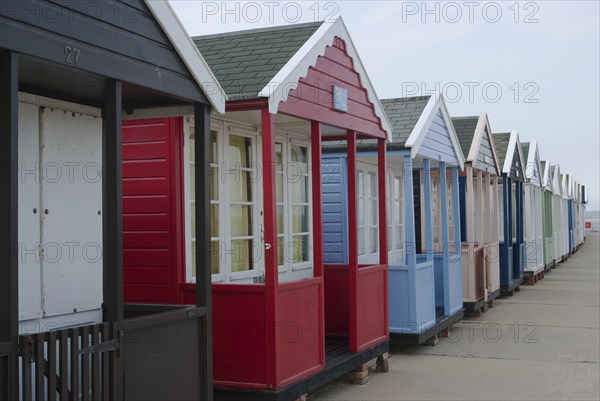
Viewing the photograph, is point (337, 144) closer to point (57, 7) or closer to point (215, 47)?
point (215, 47)

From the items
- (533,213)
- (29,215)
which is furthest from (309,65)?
(533,213)

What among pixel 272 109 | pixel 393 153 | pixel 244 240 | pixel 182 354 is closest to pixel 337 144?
pixel 393 153

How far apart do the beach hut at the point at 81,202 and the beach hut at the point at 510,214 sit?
41.2ft

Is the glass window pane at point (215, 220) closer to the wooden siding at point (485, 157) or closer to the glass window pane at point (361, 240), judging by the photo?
the glass window pane at point (361, 240)

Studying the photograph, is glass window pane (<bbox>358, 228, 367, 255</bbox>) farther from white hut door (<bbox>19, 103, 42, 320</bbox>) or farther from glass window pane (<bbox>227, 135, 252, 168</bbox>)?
white hut door (<bbox>19, 103, 42, 320</bbox>)

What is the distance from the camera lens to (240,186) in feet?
24.0

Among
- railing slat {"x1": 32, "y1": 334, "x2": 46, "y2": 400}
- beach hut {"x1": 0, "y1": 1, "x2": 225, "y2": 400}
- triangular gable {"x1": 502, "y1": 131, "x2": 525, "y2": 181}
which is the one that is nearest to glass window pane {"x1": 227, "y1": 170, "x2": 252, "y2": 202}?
beach hut {"x1": 0, "y1": 1, "x2": 225, "y2": 400}

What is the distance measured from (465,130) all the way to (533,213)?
7.64 metres

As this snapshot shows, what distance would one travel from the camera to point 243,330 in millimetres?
6125

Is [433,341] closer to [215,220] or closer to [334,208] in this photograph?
[334,208]

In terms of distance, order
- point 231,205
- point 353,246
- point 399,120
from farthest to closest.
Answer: point 399,120
point 353,246
point 231,205

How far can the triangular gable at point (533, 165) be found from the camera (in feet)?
68.6

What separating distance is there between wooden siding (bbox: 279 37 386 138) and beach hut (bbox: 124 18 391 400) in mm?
12

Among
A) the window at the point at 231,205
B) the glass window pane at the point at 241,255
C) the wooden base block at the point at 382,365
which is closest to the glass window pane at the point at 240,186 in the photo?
→ the window at the point at 231,205
